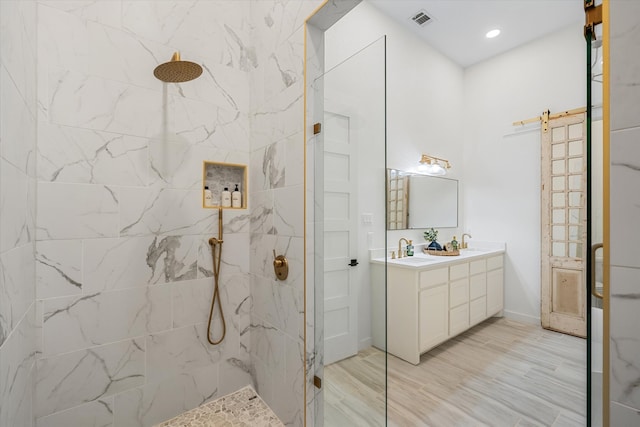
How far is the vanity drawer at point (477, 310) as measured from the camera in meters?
3.07

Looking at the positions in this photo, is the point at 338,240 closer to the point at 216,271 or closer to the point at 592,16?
the point at 216,271

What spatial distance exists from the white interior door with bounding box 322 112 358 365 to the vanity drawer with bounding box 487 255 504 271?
2.70 m

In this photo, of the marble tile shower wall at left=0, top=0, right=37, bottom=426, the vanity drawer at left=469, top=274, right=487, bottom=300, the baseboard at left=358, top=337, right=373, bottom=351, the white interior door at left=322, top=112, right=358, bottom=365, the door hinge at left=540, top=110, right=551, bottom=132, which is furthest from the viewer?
the door hinge at left=540, top=110, right=551, bottom=132

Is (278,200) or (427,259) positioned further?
(427,259)

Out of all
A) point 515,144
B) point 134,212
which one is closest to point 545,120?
point 515,144

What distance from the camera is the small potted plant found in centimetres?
322

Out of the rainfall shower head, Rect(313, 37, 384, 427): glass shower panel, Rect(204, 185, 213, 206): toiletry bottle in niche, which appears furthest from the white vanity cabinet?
the rainfall shower head

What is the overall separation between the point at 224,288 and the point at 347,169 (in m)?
1.15

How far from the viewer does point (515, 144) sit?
11.9 feet

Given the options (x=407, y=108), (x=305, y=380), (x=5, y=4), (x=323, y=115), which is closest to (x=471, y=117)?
(x=407, y=108)

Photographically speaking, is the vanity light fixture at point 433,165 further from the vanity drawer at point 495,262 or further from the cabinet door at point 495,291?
the cabinet door at point 495,291

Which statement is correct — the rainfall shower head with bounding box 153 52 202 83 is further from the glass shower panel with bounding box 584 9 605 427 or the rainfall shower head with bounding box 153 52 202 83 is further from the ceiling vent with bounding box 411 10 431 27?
the ceiling vent with bounding box 411 10 431 27

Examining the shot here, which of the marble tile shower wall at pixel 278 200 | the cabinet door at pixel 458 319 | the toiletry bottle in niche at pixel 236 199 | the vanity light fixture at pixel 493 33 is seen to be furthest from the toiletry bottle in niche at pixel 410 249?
the vanity light fixture at pixel 493 33

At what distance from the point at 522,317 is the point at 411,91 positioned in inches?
124
